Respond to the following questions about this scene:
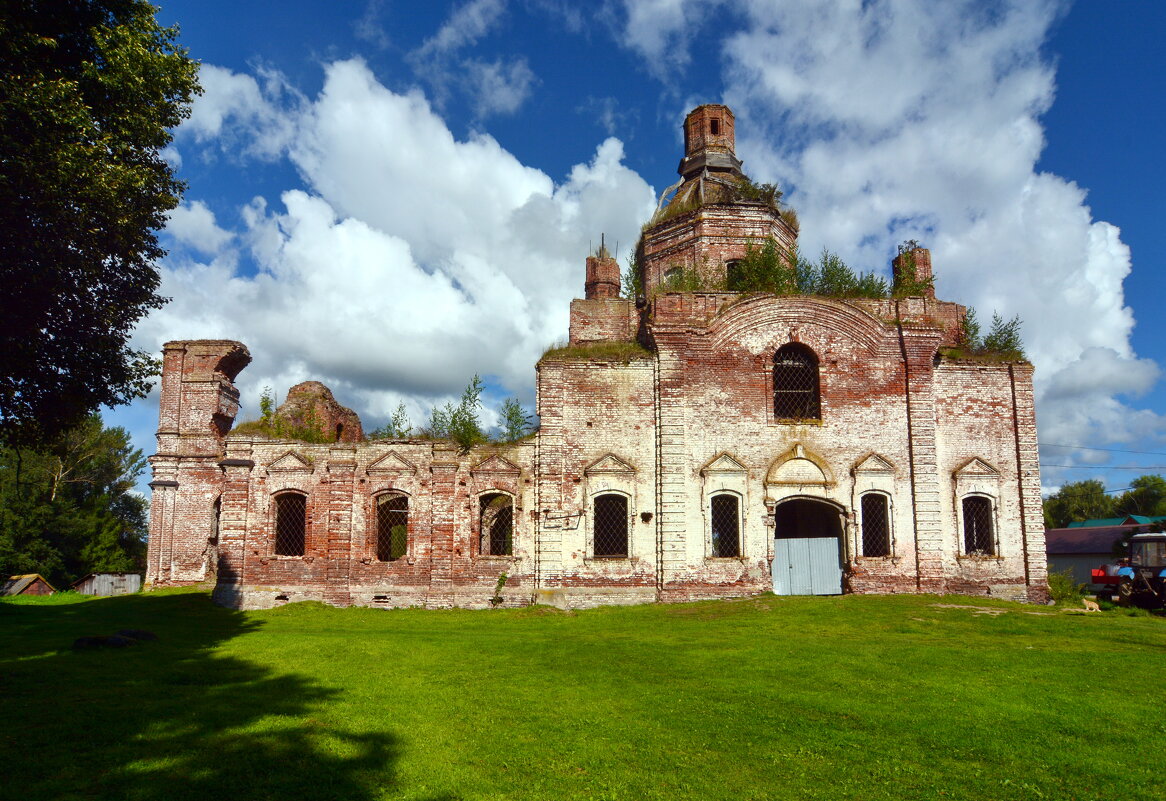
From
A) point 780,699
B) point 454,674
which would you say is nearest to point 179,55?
point 454,674

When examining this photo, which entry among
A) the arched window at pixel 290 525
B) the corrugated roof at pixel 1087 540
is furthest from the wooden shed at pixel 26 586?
the corrugated roof at pixel 1087 540

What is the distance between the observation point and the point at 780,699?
28.9ft

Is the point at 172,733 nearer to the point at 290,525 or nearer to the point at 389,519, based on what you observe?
Answer: the point at 389,519

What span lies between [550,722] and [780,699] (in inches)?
114

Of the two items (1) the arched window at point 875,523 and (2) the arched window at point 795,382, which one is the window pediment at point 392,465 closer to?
(2) the arched window at point 795,382

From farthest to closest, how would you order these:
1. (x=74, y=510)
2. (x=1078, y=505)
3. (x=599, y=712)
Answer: (x=1078, y=505)
(x=74, y=510)
(x=599, y=712)

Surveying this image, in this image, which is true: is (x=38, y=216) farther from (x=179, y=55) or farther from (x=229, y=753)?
(x=229, y=753)

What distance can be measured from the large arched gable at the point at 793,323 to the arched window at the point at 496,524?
6905mm

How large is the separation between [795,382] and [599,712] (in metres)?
12.6

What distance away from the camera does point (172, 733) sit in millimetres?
7137

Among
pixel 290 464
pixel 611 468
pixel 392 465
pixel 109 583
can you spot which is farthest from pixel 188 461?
pixel 611 468

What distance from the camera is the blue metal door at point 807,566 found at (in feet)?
59.0

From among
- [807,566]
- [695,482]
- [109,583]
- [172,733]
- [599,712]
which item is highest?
[695,482]

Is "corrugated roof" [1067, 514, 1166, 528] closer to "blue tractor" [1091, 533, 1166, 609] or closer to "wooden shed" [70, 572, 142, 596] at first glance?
"blue tractor" [1091, 533, 1166, 609]
